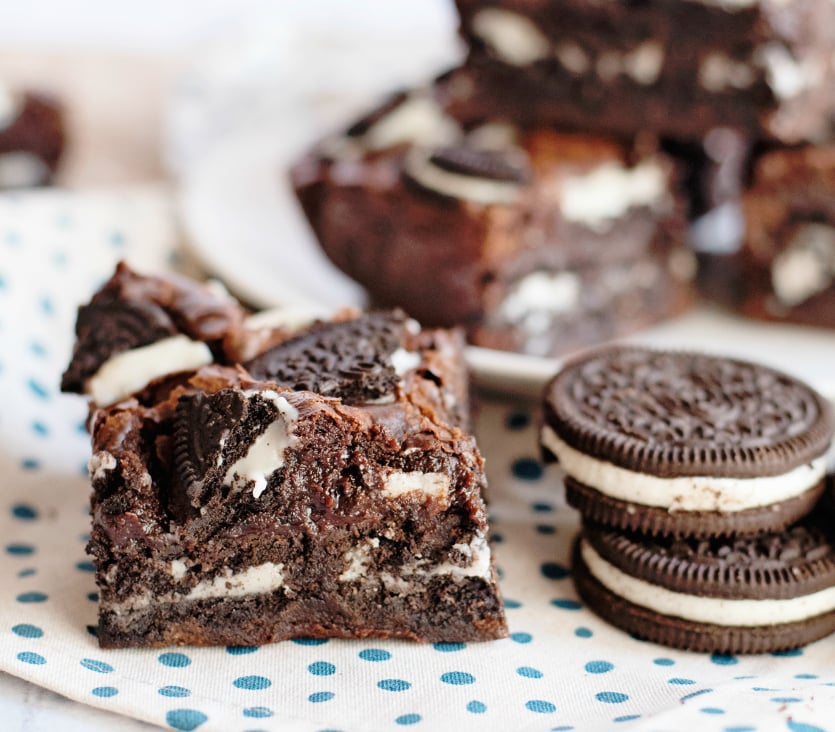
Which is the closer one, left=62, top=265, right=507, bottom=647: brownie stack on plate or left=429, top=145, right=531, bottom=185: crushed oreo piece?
left=62, top=265, right=507, bottom=647: brownie stack on plate

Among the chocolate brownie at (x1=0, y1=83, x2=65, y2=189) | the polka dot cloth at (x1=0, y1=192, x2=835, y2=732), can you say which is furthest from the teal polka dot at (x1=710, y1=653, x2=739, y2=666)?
the chocolate brownie at (x1=0, y1=83, x2=65, y2=189)

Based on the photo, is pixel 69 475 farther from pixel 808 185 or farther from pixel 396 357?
pixel 808 185

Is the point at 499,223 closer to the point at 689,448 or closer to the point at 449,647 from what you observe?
the point at 689,448

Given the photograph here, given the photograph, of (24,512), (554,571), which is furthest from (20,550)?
(554,571)

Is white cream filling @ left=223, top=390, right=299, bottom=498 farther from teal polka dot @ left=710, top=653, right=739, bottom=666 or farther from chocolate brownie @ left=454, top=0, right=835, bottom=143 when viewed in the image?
chocolate brownie @ left=454, top=0, right=835, bottom=143

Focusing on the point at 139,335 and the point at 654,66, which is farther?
the point at 654,66

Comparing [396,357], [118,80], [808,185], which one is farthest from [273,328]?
[118,80]
